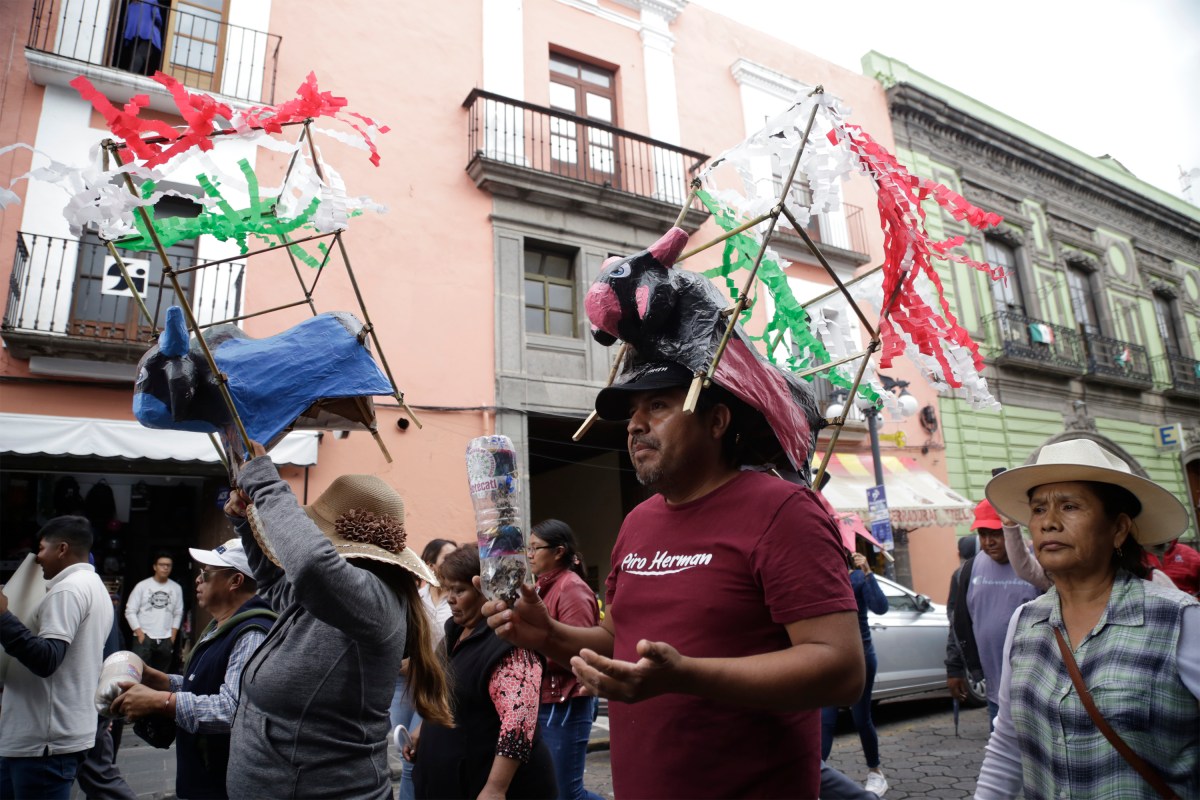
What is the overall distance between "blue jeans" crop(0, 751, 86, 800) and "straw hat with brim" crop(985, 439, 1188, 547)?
4.40 meters

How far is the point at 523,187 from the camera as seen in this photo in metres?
11.0

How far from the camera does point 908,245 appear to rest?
2195mm

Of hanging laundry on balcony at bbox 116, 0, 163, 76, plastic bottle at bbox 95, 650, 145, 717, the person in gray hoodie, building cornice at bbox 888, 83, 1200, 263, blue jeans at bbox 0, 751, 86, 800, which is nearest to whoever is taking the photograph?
the person in gray hoodie

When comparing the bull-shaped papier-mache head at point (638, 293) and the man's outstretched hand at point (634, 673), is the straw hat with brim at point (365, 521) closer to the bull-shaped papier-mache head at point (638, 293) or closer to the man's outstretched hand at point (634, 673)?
the bull-shaped papier-mache head at point (638, 293)

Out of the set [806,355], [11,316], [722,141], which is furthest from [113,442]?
[722,141]

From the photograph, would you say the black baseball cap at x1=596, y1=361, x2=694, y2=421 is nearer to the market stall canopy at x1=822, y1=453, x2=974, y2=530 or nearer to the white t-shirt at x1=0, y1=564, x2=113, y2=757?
the white t-shirt at x1=0, y1=564, x2=113, y2=757

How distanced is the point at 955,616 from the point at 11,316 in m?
9.48

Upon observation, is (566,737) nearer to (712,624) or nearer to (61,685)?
(61,685)

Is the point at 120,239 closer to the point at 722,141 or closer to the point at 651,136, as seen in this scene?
the point at 651,136

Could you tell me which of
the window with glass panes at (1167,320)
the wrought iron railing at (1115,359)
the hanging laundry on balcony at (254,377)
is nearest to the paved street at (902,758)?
the hanging laundry on balcony at (254,377)

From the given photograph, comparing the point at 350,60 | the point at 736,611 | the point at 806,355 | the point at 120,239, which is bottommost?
the point at 736,611

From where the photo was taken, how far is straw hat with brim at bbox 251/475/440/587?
2465mm

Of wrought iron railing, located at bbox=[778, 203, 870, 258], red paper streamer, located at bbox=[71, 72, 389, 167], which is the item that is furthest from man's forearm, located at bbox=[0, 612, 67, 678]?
wrought iron railing, located at bbox=[778, 203, 870, 258]

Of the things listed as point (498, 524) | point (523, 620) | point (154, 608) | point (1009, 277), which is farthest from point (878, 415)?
point (1009, 277)
